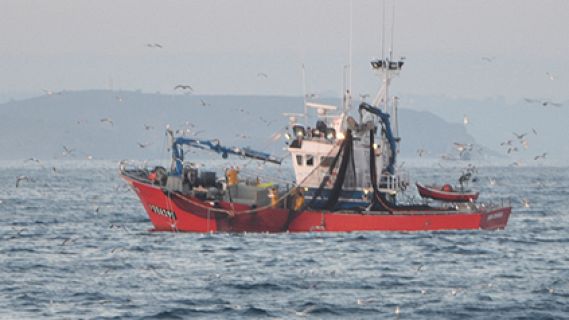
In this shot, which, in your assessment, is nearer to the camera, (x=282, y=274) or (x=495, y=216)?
(x=282, y=274)

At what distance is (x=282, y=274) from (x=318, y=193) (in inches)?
556

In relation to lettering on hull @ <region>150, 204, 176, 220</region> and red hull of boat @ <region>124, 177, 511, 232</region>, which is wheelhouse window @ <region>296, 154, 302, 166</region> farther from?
lettering on hull @ <region>150, 204, 176, 220</region>

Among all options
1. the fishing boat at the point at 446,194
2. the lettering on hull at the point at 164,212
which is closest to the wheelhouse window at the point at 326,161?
the lettering on hull at the point at 164,212

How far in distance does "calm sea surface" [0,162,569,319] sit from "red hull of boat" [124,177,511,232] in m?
0.58

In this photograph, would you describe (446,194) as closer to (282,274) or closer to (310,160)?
(310,160)

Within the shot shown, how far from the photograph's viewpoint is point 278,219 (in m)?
60.3

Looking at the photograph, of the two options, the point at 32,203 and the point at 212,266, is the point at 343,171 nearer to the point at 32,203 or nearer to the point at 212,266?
the point at 212,266

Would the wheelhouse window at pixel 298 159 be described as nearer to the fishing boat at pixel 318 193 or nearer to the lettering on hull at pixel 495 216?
the fishing boat at pixel 318 193

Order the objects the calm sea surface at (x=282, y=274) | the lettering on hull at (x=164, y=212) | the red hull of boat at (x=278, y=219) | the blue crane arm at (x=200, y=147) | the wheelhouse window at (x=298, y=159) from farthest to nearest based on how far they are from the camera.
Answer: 1. the blue crane arm at (x=200, y=147)
2. the wheelhouse window at (x=298, y=159)
3. the lettering on hull at (x=164, y=212)
4. the red hull of boat at (x=278, y=219)
5. the calm sea surface at (x=282, y=274)

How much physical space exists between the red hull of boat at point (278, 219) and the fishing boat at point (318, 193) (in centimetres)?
5

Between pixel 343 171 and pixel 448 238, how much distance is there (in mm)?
6730

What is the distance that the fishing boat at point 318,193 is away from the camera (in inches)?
2378

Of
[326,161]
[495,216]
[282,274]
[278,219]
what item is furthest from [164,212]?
[495,216]

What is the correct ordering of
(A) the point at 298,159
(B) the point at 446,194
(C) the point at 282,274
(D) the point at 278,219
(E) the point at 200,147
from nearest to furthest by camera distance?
(C) the point at 282,274, (D) the point at 278,219, (A) the point at 298,159, (E) the point at 200,147, (B) the point at 446,194
